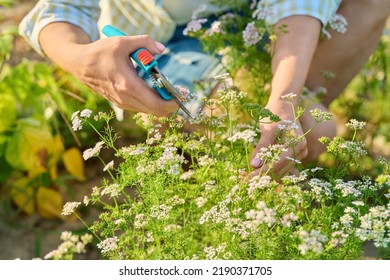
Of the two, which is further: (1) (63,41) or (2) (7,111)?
(2) (7,111)

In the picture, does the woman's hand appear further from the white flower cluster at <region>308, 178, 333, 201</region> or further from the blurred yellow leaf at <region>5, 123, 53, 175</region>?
the blurred yellow leaf at <region>5, 123, 53, 175</region>

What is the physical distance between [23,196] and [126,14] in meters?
0.64

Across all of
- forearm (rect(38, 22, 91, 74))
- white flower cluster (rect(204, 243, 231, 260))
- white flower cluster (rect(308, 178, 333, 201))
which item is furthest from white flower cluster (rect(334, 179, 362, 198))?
forearm (rect(38, 22, 91, 74))

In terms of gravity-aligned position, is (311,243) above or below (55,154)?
above

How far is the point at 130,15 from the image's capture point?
2000 mm

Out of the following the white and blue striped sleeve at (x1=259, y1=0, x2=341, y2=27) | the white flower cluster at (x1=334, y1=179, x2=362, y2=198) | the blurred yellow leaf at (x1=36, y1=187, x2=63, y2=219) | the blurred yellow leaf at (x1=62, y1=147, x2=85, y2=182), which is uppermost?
the white and blue striped sleeve at (x1=259, y1=0, x2=341, y2=27)

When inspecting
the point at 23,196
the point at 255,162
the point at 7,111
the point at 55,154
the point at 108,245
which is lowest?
the point at 23,196

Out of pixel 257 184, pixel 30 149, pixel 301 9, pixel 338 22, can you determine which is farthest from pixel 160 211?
pixel 30 149

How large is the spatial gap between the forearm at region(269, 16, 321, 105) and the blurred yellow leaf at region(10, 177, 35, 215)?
0.89 meters

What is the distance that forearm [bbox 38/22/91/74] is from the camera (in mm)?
1633

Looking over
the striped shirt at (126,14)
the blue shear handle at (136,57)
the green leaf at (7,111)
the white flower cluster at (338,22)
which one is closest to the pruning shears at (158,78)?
the blue shear handle at (136,57)

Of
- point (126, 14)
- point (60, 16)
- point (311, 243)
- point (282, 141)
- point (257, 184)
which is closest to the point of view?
point (311, 243)

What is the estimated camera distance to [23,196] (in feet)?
7.02

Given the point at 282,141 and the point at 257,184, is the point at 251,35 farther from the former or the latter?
the point at 257,184
